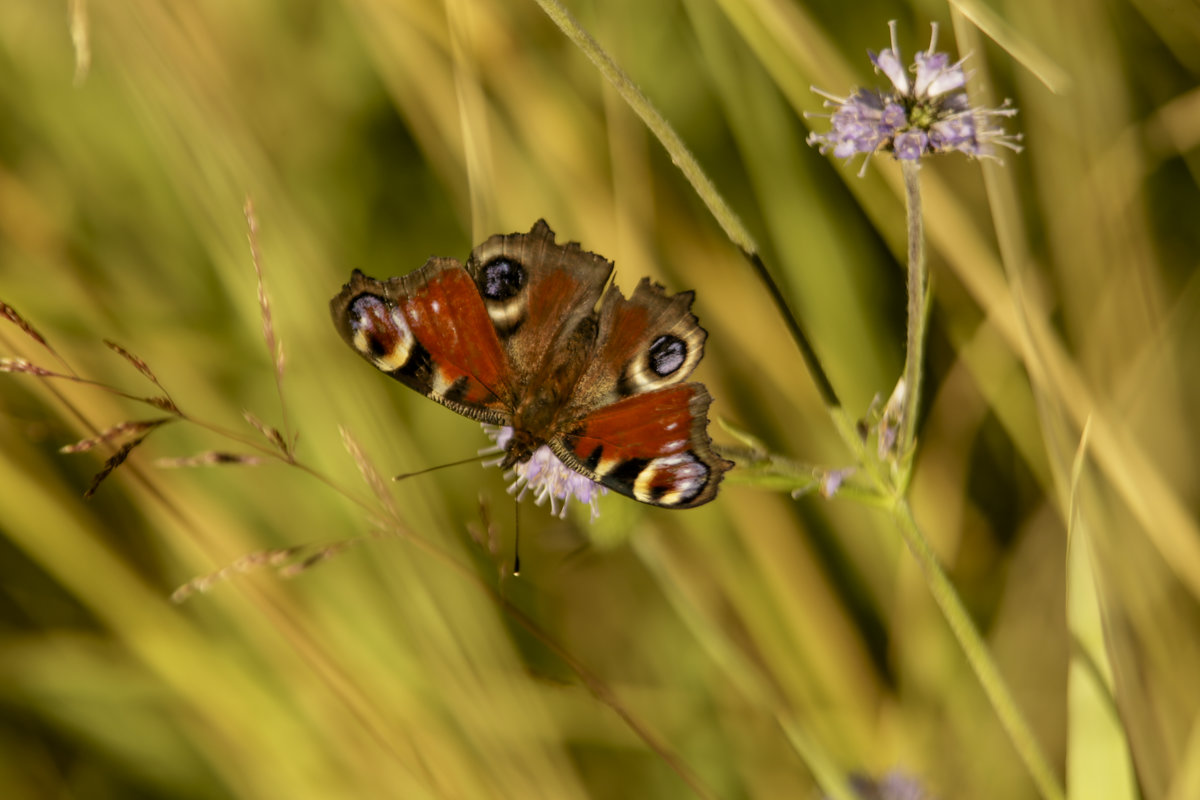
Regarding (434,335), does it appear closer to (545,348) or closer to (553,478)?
(545,348)

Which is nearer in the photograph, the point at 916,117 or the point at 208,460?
the point at 208,460

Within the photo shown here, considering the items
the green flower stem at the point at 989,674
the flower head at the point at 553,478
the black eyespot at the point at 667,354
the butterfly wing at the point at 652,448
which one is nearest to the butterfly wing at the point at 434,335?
the flower head at the point at 553,478

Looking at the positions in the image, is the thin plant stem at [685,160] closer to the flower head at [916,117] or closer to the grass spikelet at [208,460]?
the flower head at [916,117]

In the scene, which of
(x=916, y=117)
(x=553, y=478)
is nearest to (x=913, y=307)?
(x=916, y=117)

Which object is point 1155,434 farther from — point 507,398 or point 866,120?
point 507,398

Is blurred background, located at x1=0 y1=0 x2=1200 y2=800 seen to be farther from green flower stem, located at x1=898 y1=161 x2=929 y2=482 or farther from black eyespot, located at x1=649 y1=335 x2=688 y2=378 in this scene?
green flower stem, located at x1=898 y1=161 x2=929 y2=482

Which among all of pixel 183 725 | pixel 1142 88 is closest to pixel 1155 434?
pixel 1142 88
